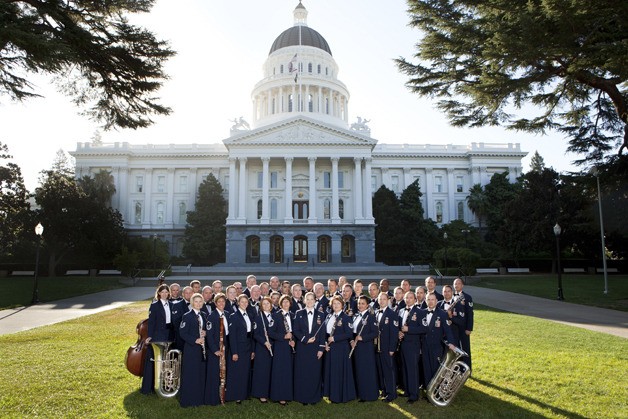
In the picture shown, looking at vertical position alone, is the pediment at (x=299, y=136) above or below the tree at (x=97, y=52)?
above

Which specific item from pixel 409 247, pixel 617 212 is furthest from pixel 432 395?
pixel 409 247

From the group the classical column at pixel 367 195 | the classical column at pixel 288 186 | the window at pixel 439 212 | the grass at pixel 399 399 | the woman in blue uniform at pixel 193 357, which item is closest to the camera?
the grass at pixel 399 399

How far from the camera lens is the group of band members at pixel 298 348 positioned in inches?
271

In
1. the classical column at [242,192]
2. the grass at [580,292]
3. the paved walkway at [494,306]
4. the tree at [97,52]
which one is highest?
the classical column at [242,192]

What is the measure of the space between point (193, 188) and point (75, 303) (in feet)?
130

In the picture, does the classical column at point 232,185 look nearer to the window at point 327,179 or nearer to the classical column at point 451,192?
the window at point 327,179

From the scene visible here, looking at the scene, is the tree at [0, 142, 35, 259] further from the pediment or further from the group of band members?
the group of band members

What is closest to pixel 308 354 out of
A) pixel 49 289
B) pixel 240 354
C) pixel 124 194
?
pixel 240 354

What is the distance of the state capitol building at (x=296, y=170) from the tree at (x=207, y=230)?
3.33m

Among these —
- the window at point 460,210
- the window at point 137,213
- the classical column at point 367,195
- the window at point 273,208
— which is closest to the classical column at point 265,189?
the window at point 273,208

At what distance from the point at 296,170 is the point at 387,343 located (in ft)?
155

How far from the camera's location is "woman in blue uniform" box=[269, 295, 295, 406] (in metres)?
7.00

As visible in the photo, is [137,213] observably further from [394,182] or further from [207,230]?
[394,182]

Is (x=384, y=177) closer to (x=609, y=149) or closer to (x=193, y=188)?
(x=193, y=188)
